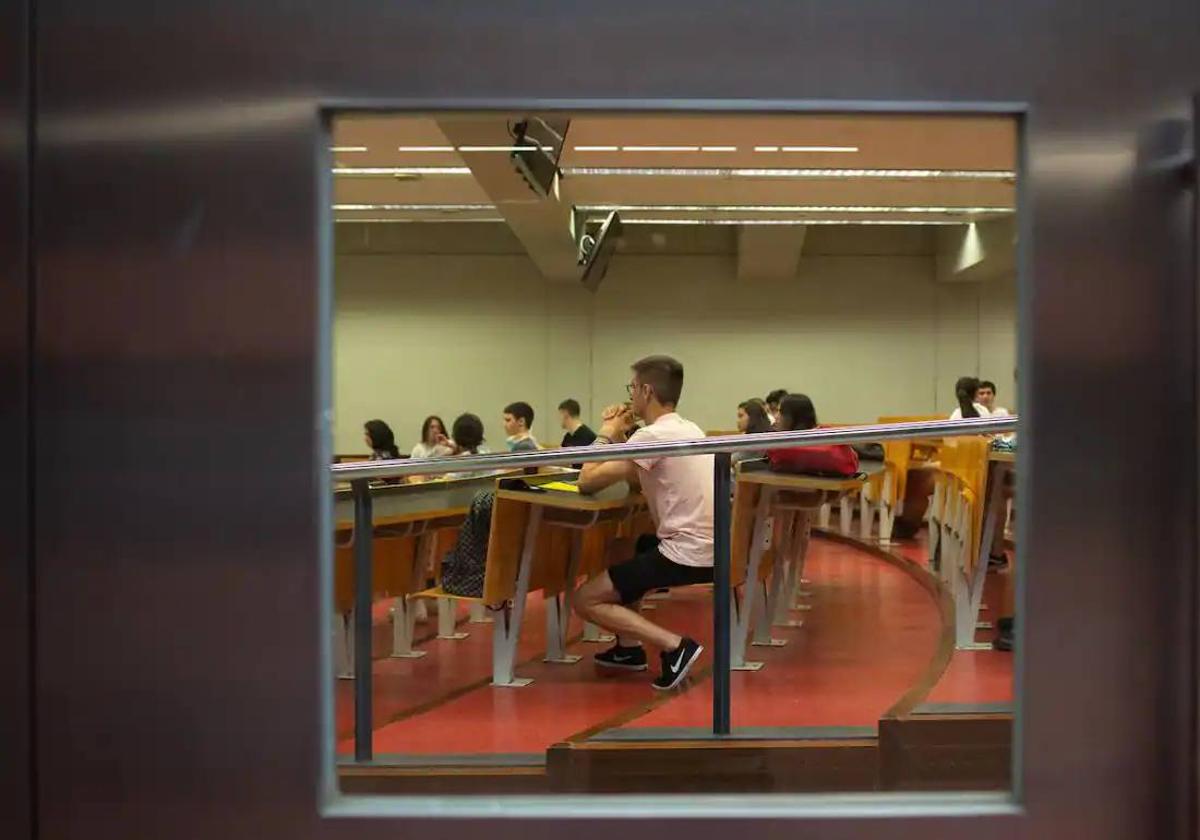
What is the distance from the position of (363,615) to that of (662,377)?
55.0 inches

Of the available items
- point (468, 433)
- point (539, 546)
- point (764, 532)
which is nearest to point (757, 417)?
point (468, 433)

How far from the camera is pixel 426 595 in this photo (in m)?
3.48

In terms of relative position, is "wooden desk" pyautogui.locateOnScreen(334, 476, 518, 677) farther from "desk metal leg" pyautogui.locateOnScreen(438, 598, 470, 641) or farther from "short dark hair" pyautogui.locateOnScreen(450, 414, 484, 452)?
"short dark hair" pyautogui.locateOnScreen(450, 414, 484, 452)

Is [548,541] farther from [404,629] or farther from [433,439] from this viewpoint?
[433,439]

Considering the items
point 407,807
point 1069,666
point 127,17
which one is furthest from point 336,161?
point 1069,666

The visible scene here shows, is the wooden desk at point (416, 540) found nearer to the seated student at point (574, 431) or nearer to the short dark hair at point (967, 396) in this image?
the seated student at point (574, 431)

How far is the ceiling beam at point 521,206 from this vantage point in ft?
15.7

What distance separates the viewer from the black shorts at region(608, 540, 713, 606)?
315 centimetres

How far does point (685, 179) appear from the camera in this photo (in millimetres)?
8352

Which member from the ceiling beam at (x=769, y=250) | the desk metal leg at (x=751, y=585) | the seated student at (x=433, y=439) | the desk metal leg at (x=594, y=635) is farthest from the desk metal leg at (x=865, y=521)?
the ceiling beam at (x=769, y=250)

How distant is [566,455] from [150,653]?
122cm

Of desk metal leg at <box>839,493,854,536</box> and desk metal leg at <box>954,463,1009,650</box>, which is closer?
desk metal leg at <box>954,463,1009,650</box>

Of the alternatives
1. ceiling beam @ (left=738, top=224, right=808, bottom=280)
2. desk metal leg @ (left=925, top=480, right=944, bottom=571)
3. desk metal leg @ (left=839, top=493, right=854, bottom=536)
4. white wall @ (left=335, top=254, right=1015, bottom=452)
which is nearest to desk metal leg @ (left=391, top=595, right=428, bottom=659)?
desk metal leg @ (left=925, top=480, right=944, bottom=571)

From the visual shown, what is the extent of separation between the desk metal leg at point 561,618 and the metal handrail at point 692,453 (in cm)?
115
